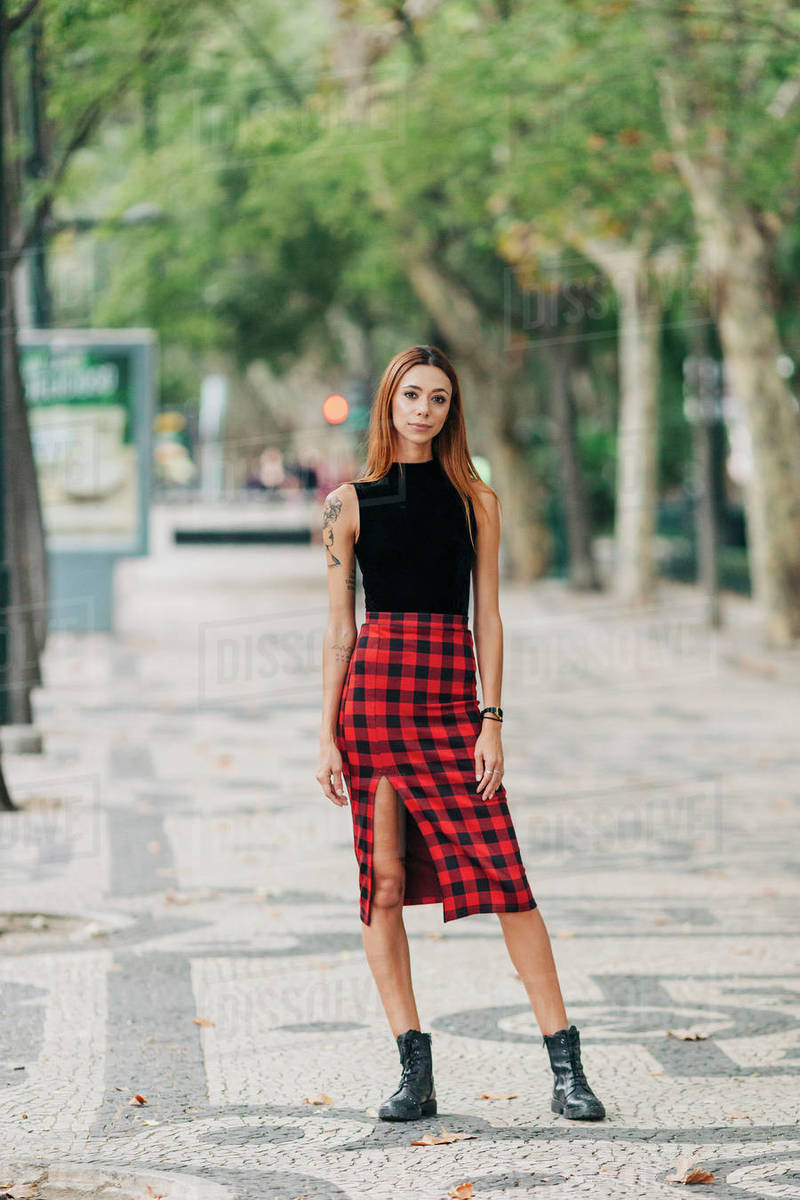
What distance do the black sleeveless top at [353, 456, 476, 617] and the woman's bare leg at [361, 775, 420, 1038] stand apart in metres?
0.47

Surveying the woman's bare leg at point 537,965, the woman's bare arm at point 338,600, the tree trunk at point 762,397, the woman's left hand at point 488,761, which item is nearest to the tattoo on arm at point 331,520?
the woman's bare arm at point 338,600

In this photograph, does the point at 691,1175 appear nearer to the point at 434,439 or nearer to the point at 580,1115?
the point at 580,1115

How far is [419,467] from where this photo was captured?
4.64 m

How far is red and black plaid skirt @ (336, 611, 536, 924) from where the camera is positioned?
449 centimetres

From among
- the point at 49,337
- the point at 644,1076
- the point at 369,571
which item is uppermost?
the point at 49,337

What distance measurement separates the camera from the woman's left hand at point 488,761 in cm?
450

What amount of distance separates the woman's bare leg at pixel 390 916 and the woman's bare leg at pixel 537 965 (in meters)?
0.27

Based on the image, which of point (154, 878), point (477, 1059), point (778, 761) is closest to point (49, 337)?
point (778, 761)

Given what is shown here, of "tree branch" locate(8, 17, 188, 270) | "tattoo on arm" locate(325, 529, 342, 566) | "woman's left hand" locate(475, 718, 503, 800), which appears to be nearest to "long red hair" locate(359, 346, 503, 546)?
"tattoo on arm" locate(325, 529, 342, 566)

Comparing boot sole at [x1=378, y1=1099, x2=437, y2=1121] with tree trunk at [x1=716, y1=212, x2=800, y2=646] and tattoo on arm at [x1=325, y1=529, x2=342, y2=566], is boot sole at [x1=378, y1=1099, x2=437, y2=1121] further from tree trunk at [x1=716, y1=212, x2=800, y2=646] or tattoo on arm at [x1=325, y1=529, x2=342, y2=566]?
tree trunk at [x1=716, y1=212, x2=800, y2=646]

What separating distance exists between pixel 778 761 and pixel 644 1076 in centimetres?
700

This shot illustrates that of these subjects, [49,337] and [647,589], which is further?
[647,589]

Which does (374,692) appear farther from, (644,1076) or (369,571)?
(644,1076)

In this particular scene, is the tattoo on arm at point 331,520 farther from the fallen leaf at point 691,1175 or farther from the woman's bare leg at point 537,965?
the fallen leaf at point 691,1175
